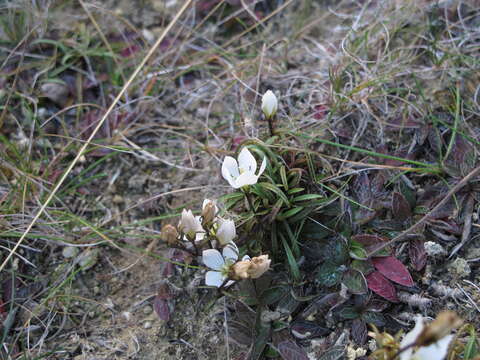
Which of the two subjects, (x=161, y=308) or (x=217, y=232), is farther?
(x=161, y=308)

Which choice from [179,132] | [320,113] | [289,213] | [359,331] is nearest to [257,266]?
[289,213]

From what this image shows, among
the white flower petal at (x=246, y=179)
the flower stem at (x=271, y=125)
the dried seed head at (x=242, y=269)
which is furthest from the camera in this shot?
the flower stem at (x=271, y=125)

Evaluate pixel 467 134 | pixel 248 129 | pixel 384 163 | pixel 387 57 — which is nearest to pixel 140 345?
pixel 248 129

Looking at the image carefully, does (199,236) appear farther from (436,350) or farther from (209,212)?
(436,350)

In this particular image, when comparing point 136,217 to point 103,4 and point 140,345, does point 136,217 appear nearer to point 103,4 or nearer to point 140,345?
point 140,345

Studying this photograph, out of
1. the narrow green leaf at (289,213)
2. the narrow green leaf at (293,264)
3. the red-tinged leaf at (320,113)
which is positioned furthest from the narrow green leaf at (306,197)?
the red-tinged leaf at (320,113)

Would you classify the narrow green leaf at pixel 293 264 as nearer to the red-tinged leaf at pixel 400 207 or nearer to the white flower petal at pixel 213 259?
the white flower petal at pixel 213 259
